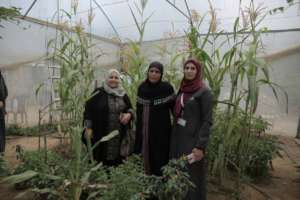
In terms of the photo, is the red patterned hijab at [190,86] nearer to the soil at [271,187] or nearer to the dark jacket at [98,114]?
the dark jacket at [98,114]

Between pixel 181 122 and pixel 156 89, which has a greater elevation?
pixel 156 89

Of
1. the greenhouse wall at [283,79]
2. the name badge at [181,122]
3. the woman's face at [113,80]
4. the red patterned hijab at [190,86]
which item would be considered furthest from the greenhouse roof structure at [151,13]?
the name badge at [181,122]

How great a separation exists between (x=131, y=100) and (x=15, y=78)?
113 inches

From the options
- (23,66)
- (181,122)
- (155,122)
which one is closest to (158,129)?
(155,122)

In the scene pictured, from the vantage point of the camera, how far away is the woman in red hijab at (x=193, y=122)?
1.49m

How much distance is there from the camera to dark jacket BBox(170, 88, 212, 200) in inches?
58.7

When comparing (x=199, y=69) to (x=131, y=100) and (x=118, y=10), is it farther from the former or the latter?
(x=118, y=10)

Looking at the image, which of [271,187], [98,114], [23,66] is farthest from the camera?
[23,66]

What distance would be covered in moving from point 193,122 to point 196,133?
0.24 ft

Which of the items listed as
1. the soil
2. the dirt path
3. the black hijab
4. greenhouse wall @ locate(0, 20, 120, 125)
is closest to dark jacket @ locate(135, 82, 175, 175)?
the black hijab

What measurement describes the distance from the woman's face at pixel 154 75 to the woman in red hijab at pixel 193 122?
21 centimetres

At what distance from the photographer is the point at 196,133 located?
155cm

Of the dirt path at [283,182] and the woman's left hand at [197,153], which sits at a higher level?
the woman's left hand at [197,153]

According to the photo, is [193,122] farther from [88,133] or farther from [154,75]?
[88,133]
